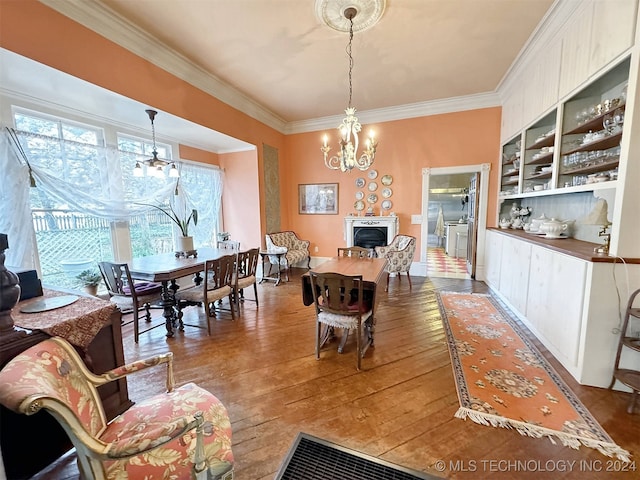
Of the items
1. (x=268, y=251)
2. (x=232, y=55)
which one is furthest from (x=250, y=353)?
(x=232, y=55)

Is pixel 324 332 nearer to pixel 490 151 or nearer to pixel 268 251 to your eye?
pixel 268 251

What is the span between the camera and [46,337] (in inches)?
50.3

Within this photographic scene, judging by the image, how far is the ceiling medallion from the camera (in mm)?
2342

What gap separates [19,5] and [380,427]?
396 centimetres

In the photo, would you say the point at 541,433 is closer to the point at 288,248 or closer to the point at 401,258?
the point at 401,258

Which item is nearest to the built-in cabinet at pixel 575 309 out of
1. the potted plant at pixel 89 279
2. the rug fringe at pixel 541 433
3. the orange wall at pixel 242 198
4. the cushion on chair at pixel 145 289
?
the rug fringe at pixel 541 433

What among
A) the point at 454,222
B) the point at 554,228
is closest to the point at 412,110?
the point at 554,228

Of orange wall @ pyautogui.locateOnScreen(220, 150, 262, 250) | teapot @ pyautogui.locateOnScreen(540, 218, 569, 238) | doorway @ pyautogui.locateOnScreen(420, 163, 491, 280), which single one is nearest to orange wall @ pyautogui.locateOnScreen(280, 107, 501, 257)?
doorway @ pyautogui.locateOnScreen(420, 163, 491, 280)

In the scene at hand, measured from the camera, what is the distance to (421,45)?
304cm

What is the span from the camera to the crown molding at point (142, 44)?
2215 mm

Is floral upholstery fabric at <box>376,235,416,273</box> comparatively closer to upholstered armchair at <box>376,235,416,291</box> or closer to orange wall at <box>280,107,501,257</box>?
upholstered armchair at <box>376,235,416,291</box>

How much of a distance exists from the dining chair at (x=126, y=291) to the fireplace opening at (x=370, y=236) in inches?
151

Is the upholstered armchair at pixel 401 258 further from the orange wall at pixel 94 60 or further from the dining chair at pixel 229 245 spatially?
the orange wall at pixel 94 60

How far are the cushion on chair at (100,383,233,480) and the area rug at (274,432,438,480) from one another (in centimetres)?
50
